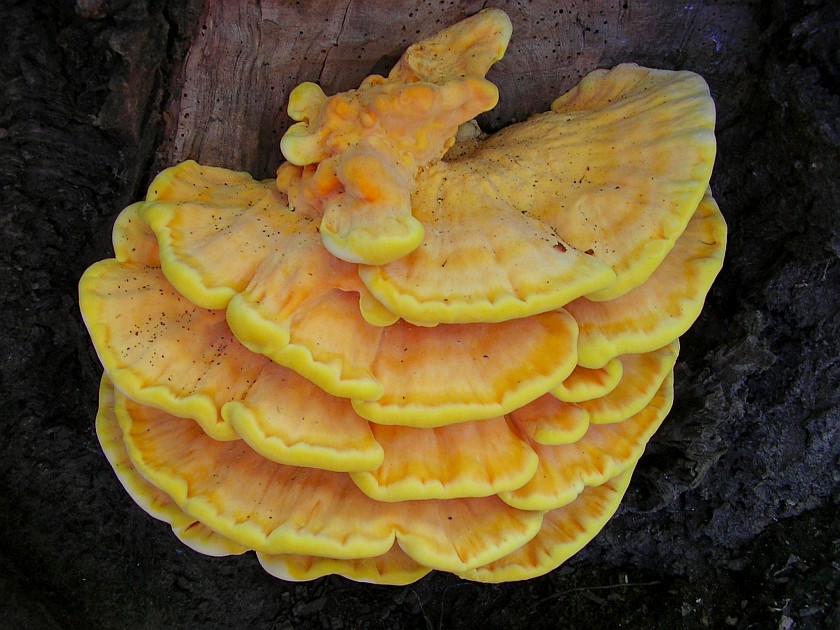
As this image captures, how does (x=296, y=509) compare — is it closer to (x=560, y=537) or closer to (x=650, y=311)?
(x=560, y=537)

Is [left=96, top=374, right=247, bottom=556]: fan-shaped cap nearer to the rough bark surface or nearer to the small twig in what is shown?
the rough bark surface

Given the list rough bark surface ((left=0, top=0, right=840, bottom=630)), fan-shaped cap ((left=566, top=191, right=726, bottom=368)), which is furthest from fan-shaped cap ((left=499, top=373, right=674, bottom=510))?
rough bark surface ((left=0, top=0, right=840, bottom=630))

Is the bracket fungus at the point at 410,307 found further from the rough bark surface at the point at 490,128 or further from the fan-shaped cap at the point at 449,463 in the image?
the rough bark surface at the point at 490,128

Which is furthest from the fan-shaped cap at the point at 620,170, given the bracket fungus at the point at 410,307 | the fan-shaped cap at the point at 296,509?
the fan-shaped cap at the point at 296,509

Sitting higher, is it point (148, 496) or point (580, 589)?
point (148, 496)

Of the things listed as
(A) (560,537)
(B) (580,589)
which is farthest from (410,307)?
(B) (580,589)

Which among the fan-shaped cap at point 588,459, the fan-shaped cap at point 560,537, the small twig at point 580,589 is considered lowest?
the small twig at point 580,589

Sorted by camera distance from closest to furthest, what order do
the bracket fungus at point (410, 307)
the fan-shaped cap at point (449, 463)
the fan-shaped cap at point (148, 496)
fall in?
1. the bracket fungus at point (410, 307)
2. the fan-shaped cap at point (449, 463)
3. the fan-shaped cap at point (148, 496)
